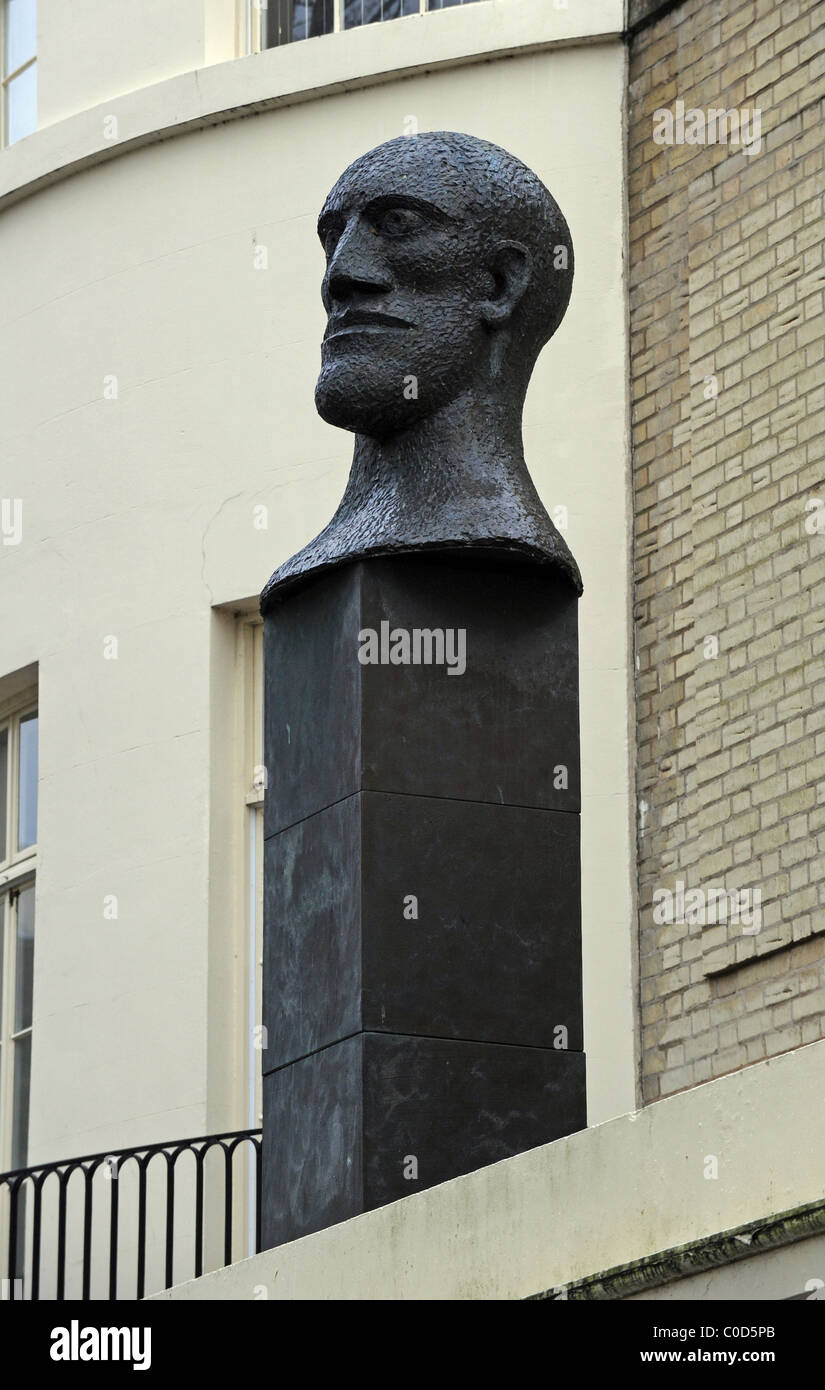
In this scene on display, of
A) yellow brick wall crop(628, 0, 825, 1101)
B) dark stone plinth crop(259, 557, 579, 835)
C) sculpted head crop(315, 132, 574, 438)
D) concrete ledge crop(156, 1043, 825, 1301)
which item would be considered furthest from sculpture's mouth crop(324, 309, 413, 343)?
yellow brick wall crop(628, 0, 825, 1101)

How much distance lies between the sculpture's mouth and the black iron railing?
16.6 ft

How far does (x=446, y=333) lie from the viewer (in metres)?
7.96

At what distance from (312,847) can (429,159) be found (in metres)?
1.81

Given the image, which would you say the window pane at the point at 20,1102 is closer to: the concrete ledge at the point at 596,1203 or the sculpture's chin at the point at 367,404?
the sculpture's chin at the point at 367,404

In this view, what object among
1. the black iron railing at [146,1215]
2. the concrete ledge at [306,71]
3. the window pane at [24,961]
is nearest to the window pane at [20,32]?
the concrete ledge at [306,71]

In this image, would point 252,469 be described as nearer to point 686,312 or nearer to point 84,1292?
point 686,312

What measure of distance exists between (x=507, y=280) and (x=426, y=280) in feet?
0.74

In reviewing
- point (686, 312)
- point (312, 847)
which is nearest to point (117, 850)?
point (686, 312)

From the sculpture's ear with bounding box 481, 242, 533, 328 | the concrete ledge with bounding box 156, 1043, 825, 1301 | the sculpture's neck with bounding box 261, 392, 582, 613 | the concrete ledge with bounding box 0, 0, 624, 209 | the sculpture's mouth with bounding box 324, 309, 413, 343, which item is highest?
the concrete ledge with bounding box 0, 0, 624, 209

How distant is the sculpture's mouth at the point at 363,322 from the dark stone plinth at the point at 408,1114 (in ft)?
6.07

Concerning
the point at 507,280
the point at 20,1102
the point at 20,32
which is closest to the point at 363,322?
the point at 507,280

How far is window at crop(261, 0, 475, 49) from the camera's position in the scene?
13625 mm

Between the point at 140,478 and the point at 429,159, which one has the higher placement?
the point at 140,478

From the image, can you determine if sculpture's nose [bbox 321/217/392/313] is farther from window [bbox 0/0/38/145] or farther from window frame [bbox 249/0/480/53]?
window [bbox 0/0/38/145]
